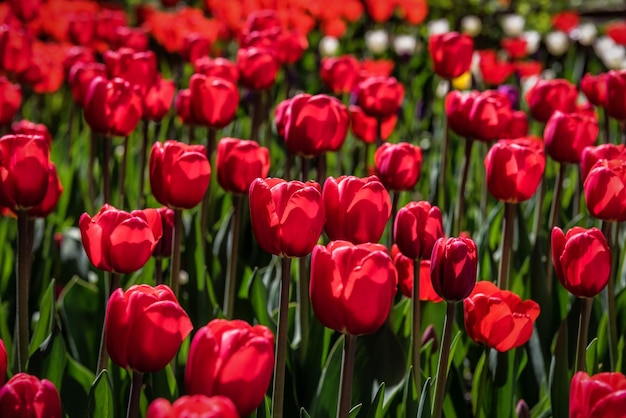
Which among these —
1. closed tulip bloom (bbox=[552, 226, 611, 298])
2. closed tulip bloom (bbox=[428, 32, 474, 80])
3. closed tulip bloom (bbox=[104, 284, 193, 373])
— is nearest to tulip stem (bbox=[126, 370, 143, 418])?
closed tulip bloom (bbox=[104, 284, 193, 373])

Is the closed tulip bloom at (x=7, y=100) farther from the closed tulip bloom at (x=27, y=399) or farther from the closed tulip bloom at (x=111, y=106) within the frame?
the closed tulip bloom at (x=27, y=399)

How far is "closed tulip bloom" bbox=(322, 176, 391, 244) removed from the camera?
5.17 ft

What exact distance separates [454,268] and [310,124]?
75cm

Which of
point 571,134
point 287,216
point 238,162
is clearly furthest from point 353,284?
point 571,134

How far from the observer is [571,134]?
231cm

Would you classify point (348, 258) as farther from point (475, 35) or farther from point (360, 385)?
point (475, 35)

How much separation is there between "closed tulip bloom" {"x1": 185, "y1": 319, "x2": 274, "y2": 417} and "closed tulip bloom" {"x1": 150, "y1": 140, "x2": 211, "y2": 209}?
0.76 meters

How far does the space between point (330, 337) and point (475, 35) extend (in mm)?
5124

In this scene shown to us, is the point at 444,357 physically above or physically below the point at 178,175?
below

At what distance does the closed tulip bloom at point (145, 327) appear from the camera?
1.23 metres

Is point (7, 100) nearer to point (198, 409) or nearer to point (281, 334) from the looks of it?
point (281, 334)

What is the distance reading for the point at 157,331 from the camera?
1.23 metres

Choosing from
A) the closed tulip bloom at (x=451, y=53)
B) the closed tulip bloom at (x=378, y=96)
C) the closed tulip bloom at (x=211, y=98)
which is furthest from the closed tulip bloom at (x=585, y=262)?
the closed tulip bloom at (x=451, y=53)

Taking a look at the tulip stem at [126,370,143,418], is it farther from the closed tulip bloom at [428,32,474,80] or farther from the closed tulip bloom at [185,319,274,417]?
the closed tulip bloom at [428,32,474,80]
